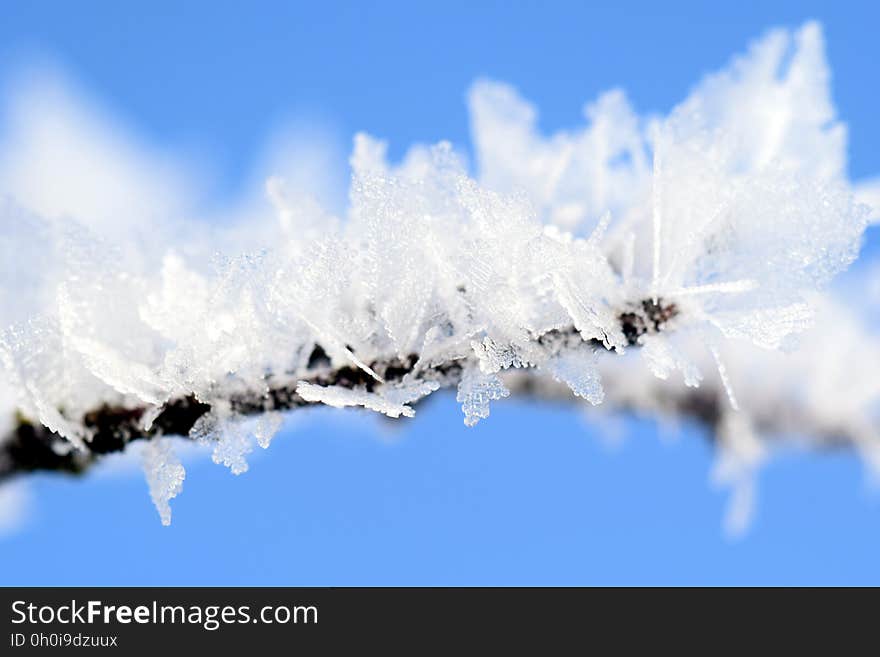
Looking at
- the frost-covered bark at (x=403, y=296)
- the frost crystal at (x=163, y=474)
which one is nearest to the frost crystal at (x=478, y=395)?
the frost-covered bark at (x=403, y=296)

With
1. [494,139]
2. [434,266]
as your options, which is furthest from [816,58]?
[434,266]

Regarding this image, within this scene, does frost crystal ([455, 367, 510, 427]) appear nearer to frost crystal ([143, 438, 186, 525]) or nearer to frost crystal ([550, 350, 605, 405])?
frost crystal ([550, 350, 605, 405])

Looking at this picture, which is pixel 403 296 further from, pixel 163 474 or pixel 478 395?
pixel 163 474

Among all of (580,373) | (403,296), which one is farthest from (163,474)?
(580,373)

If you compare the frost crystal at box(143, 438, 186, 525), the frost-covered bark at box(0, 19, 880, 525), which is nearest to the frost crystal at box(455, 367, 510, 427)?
the frost-covered bark at box(0, 19, 880, 525)

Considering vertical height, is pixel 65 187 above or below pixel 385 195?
above

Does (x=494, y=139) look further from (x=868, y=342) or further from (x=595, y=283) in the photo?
(x=868, y=342)

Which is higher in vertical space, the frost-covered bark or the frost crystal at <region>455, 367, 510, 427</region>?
the frost-covered bark

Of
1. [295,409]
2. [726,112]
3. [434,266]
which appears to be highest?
[726,112]

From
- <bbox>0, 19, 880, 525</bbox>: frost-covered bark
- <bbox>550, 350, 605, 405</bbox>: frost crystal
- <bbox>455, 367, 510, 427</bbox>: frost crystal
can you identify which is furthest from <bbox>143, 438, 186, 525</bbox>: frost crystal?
<bbox>550, 350, 605, 405</bbox>: frost crystal
